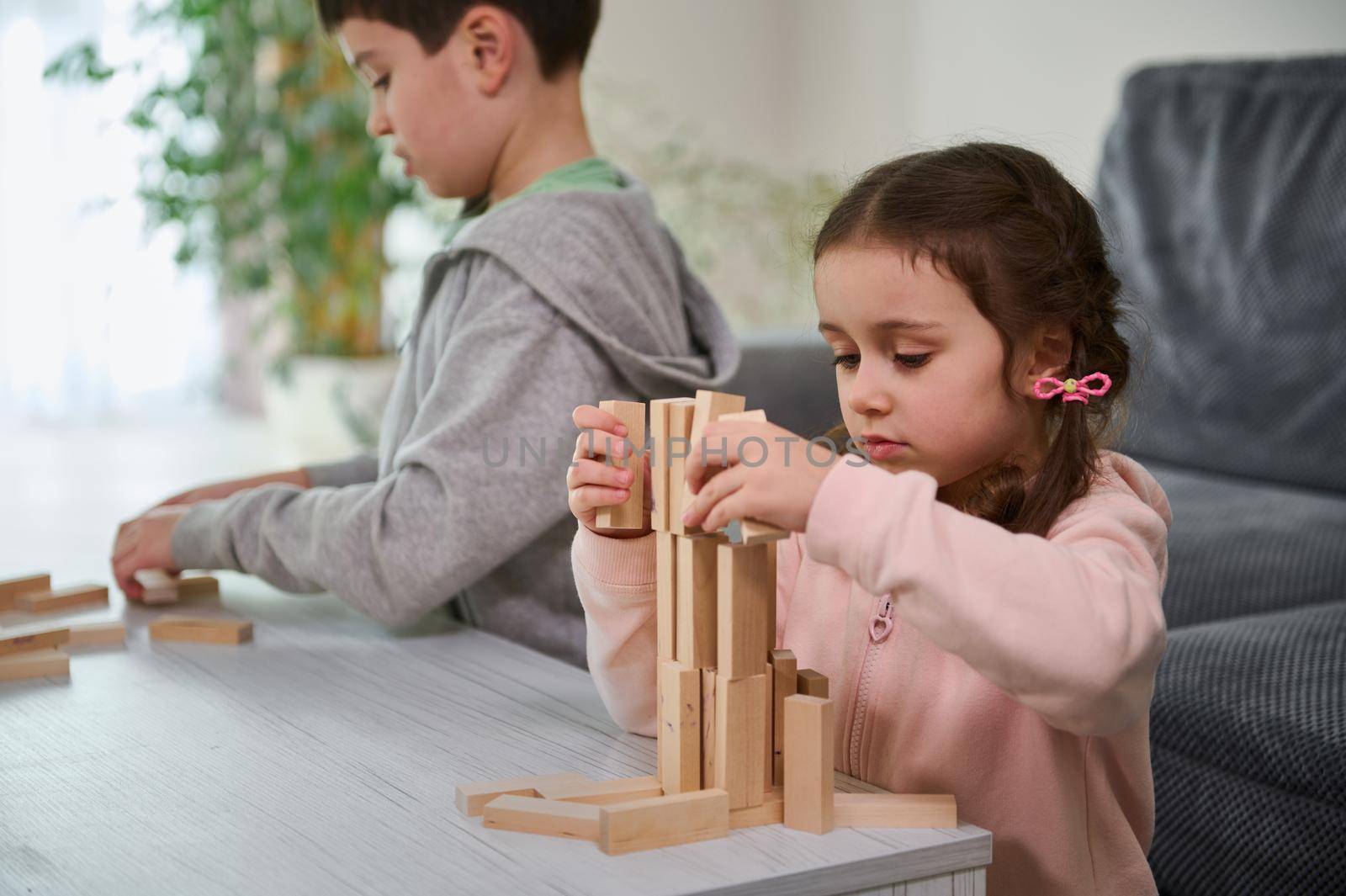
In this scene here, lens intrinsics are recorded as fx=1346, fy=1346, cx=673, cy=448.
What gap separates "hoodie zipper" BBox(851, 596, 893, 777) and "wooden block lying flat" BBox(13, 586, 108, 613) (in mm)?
705

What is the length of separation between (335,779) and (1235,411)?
162 cm

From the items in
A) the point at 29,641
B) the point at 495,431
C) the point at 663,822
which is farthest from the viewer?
the point at 495,431

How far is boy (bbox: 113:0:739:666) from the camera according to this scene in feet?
3.61

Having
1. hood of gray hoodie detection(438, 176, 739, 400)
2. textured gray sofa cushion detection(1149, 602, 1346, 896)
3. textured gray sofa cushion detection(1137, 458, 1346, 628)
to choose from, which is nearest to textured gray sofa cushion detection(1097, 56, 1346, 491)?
textured gray sofa cushion detection(1137, 458, 1346, 628)

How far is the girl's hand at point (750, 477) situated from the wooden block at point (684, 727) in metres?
0.08

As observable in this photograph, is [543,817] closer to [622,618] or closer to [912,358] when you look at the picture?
[622,618]

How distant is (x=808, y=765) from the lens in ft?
2.20

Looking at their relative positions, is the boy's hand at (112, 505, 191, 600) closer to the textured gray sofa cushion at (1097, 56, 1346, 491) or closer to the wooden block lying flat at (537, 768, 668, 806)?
the wooden block lying flat at (537, 768, 668, 806)

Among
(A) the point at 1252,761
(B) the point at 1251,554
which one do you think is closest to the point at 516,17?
(A) the point at 1252,761

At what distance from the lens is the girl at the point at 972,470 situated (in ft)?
2.73

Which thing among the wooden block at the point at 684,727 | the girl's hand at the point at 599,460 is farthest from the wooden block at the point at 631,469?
the wooden block at the point at 684,727

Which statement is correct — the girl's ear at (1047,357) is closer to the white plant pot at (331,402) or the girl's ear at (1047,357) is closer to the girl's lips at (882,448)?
the girl's lips at (882,448)

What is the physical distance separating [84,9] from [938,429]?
4599 millimetres

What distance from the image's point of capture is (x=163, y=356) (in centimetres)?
502
